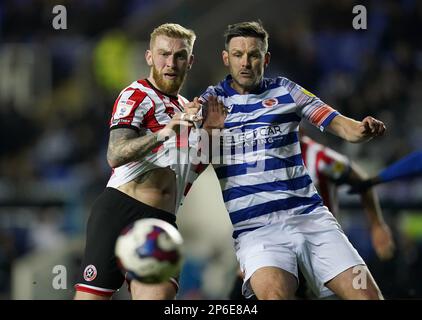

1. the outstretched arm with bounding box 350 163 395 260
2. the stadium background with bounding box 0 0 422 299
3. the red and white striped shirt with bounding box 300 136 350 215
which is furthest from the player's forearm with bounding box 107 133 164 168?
the stadium background with bounding box 0 0 422 299

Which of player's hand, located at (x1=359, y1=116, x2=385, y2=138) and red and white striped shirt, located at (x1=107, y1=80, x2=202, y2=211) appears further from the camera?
red and white striped shirt, located at (x1=107, y1=80, x2=202, y2=211)

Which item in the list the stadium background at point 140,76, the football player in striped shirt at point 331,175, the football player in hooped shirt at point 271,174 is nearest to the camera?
the football player in hooped shirt at point 271,174

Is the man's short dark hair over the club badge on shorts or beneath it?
over

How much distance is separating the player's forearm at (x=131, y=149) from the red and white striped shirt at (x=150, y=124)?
131mm

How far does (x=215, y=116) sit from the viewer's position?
5703mm

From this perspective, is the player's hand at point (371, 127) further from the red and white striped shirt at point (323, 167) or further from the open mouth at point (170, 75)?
the red and white striped shirt at point (323, 167)

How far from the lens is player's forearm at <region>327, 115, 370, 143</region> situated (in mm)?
5500

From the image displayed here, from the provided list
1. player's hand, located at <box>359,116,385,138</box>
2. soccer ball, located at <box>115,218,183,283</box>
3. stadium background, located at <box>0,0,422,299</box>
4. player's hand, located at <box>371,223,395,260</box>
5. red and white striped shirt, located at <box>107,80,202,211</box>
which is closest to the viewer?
soccer ball, located at <box>115,218,183,283</box>

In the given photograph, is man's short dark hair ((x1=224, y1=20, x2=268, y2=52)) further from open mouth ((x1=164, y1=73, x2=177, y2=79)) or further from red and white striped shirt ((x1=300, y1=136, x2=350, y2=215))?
red and white striped shirt ((x1=300, y1=136, x2=350, y2=215))

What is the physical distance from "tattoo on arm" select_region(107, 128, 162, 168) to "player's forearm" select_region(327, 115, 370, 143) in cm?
106

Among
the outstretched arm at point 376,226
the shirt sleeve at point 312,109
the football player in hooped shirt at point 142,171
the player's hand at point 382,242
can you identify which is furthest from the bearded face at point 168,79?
the player's hand at point 382,242

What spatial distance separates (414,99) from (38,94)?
5.62 metres

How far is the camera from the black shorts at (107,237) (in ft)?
18.6
